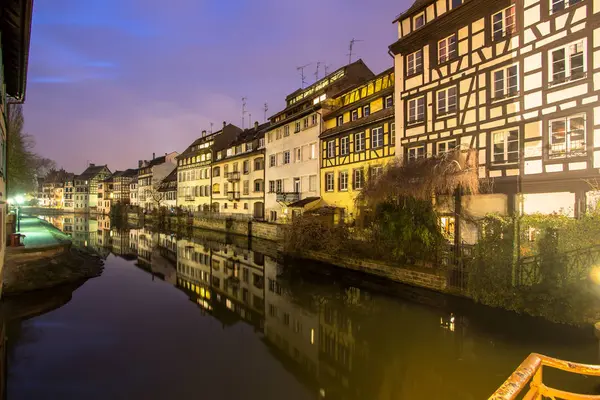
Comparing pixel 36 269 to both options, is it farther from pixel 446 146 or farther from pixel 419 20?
pixel 419 20

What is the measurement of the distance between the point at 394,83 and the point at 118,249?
24252 mm

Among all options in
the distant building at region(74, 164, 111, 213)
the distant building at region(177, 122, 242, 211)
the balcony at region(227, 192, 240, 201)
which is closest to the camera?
the balcony at region(227, 192, 240, 201)

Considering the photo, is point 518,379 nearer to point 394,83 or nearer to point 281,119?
point 394,83

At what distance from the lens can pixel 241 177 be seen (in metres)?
39.3

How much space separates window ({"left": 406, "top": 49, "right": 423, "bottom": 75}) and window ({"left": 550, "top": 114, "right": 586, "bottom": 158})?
738cm

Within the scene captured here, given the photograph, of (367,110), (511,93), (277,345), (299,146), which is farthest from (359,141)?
(277,345)

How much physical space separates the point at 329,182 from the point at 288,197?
192 inches

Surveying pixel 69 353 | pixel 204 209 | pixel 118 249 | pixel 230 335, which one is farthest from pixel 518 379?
pixel 204 209

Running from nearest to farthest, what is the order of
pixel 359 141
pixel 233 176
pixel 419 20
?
pixel 419 20, pixel 359 141, pixel 233 176

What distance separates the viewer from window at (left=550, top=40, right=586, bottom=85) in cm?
1245

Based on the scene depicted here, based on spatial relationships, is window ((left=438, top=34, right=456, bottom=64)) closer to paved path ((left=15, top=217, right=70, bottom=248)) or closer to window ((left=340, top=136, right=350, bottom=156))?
window ((left=340, top=136, right=350, bottom=156))

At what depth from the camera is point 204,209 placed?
1820 inches

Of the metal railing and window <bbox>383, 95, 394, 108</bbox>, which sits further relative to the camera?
window <bbox>383, 95, 394, 108</bbox>

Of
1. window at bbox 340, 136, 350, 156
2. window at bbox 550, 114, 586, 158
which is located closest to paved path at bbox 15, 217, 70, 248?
window at bbox 340, 136, 350, 156
